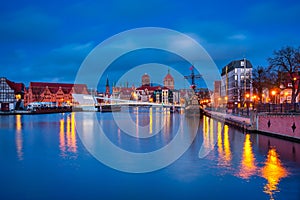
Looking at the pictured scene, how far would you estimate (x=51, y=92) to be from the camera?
121 metres

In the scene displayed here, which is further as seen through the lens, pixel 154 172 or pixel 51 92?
pixel 51 92

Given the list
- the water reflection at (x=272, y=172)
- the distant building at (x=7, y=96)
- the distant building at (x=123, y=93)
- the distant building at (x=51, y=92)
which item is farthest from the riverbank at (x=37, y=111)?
the water reflection at (x=272, y=172)

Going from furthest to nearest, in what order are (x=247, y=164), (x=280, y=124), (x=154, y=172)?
1. (x=280, y=124)
2. (x=247, y=164)
3. (x=154, y=172)

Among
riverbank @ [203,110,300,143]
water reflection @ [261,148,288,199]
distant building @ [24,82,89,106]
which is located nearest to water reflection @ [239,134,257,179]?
water reflection @ [261,148,288,199]

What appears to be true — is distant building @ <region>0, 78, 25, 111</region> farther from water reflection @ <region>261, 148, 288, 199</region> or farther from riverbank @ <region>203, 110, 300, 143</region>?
water reflection @ <region>261, 148, 288, 199</region>

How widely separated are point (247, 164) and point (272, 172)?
1.95 m

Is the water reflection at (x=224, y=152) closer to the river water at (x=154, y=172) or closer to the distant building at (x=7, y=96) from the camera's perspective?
the river water at (x=154, y=172)

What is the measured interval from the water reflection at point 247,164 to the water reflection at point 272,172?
1.68 feet

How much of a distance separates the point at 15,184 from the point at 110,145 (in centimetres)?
1075

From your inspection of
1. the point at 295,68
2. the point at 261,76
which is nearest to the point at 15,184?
the point at 295,68

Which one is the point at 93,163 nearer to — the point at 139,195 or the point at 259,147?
the point at 139,195

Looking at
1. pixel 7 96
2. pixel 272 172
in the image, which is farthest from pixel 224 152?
pixel 7 96

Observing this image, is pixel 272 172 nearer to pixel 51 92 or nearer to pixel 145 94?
pixel 51 92

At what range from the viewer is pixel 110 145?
79.9 ft
